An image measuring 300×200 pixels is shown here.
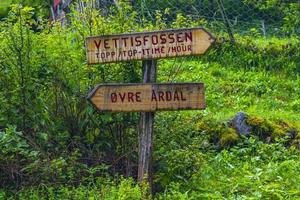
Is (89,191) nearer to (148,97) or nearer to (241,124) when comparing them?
(148,97)

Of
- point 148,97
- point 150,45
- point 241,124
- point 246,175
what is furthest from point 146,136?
point 241,124

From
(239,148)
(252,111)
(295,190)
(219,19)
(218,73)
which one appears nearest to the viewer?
(295,190)

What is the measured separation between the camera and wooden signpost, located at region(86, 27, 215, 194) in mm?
5805

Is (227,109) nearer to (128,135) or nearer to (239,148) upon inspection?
(239,148)

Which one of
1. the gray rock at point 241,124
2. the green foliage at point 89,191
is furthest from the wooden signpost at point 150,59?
the gray rock at point 241,124

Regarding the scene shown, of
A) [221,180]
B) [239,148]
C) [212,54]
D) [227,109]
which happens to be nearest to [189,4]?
[212,54]

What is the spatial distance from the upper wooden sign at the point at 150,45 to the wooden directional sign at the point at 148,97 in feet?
0.81

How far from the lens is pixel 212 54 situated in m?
11.7

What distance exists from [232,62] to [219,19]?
151 cm

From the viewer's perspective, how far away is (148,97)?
584cm

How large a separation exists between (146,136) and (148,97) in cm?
37

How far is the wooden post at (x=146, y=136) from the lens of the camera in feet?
19.5

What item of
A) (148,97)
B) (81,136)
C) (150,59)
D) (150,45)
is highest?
(150,45)

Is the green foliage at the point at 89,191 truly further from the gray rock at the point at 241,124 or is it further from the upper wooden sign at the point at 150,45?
the gray rock at the point at 241,124
